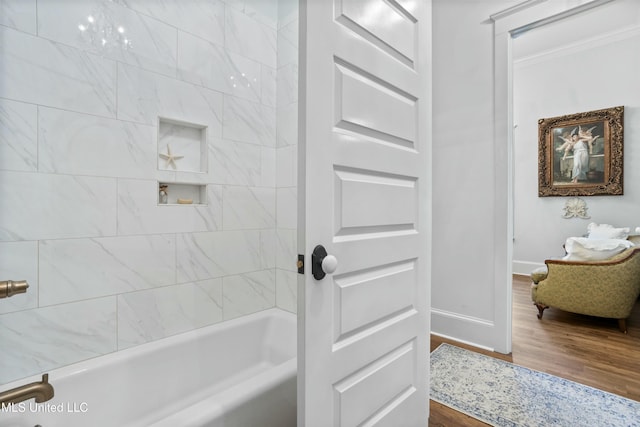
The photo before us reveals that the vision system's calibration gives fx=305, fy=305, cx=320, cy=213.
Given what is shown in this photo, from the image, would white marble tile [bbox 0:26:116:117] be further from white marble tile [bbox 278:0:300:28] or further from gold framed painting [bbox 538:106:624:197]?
gold framed painting [bbox 538:106:624:197]

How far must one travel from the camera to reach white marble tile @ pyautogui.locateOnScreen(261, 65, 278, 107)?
2.33m

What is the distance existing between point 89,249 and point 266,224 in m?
1.13

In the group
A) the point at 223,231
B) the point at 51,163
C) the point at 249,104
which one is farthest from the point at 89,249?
the point at 249,104

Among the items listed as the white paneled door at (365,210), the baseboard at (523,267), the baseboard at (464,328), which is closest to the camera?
the white paneled door at (365,210)

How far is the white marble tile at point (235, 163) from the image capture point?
81.0 inches

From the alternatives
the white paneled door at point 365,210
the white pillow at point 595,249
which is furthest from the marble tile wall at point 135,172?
the white pillow at point 595,249

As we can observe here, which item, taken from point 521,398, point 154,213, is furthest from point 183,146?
point 521,398

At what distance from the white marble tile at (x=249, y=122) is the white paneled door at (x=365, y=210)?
1280mm

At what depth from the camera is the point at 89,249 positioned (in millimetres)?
1556

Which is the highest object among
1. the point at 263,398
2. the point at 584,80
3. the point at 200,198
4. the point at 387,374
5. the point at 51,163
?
the point at 584,80

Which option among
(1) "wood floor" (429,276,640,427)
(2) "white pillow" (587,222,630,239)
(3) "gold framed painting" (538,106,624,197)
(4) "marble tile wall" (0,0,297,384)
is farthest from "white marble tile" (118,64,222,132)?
(3) "gold framed painting" (538,106,624,197)

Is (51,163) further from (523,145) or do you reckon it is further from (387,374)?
(523,145)

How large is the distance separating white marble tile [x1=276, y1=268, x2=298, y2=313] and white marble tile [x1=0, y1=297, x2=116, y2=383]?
111cm

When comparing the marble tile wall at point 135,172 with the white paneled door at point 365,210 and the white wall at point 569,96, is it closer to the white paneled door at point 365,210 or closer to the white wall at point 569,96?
the white paneled door at point 365,210
